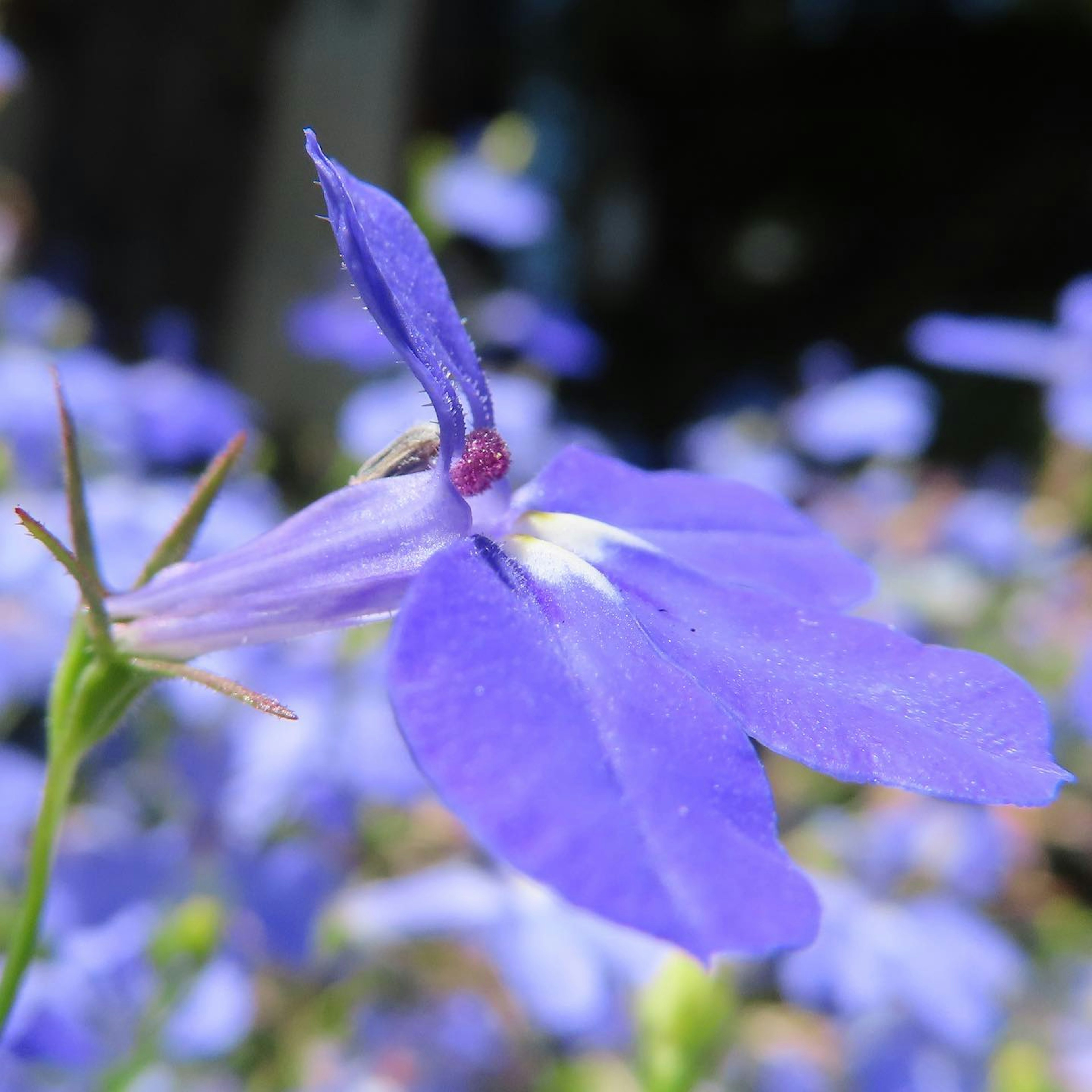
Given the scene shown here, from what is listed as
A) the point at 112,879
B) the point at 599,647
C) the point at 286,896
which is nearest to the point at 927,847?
the point at 286,896

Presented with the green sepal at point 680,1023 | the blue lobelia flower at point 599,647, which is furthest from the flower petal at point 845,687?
the green sepal at point 680,1023

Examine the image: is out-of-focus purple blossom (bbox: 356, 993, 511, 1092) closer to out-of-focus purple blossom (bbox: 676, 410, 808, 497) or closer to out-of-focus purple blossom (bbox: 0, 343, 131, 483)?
out-of-focus purple blossom (bbox: 0, 343, 131, 483)

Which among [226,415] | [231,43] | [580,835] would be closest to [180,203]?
[231,43]

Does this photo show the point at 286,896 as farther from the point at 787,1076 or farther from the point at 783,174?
the point at 783,174

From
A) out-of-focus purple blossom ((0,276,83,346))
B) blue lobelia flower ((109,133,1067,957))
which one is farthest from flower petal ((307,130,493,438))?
out-of-focus purple blossom ((0,276,83,346))

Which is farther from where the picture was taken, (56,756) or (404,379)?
(404,379)

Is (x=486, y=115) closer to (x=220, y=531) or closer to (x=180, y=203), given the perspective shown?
(x=180, y=203)
